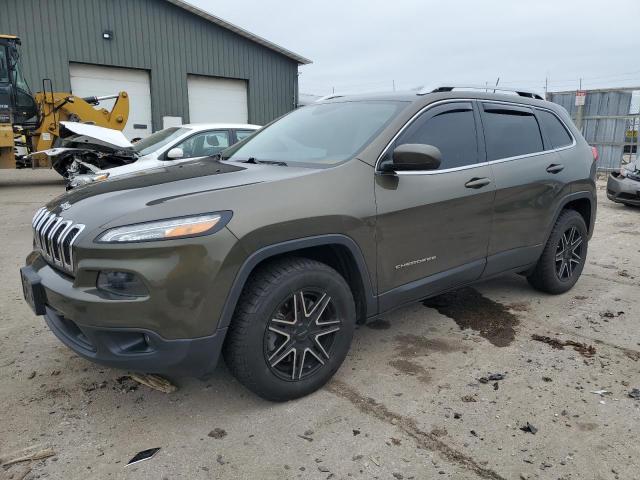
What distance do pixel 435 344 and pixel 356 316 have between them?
2.67 ft

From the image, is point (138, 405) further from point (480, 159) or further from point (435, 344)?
point (480, 159)

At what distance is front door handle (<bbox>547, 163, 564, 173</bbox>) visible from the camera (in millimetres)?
4137

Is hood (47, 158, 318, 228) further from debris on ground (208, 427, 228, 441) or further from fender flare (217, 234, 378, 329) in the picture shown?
debris on ground (208, 427, 228, 441)

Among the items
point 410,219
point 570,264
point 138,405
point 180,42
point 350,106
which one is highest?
point 180,42

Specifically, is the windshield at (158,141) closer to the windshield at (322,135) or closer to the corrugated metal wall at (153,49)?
the windshield at (322,135)

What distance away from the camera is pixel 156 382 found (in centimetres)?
298

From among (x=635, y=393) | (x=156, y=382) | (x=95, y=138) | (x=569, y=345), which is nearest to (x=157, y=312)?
(x=156, y=382)

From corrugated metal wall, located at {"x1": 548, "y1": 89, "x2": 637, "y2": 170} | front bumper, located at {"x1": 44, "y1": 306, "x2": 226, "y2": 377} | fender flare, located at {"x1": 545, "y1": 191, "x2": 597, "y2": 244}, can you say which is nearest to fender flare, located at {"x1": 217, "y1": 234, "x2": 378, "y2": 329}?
front bumper, located at {"x1": 44, "y1": 306, "x2": 226, "y2": 377}

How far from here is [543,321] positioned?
400cm

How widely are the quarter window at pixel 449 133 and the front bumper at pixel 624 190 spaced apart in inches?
291

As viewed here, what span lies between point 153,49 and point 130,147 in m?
10.7

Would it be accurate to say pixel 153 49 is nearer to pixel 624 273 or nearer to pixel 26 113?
pixel 26 113

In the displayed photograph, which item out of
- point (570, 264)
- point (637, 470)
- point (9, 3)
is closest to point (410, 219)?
point (637, 470)

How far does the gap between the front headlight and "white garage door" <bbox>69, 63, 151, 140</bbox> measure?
16403 mm
